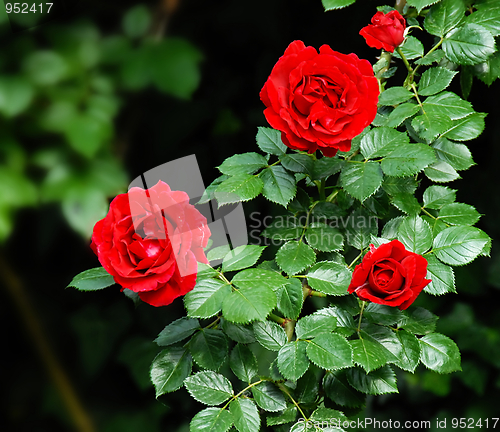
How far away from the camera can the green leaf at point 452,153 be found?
1.89ft

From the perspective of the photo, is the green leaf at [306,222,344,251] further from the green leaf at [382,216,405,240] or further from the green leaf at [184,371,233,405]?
the green leaf at [184,371,233,405]

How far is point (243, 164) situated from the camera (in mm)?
530

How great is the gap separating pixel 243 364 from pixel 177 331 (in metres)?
0.08

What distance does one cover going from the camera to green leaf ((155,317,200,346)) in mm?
483

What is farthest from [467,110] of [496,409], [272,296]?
[496,409]

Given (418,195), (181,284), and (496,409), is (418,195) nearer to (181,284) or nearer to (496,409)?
(181,284)

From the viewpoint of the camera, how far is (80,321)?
99 cm

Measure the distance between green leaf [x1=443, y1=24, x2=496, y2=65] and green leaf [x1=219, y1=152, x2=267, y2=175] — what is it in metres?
0.30

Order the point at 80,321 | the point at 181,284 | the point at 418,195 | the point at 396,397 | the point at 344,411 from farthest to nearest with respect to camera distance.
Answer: the point at 396,397 → the point at 80,321 → the point at 418,195 → the point at 344,411 → the point at 181,284

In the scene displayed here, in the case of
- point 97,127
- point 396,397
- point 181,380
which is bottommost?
point 396,397

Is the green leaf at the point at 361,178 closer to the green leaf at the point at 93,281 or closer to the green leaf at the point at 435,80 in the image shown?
the green leaf at the point at 435,80

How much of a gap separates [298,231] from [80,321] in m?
0.67

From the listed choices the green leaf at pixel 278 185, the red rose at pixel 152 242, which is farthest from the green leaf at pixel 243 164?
the red rose at pixel 152 242

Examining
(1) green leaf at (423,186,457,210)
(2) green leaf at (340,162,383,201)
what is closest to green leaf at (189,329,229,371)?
(2) green leaf at (340,162,383,201)
